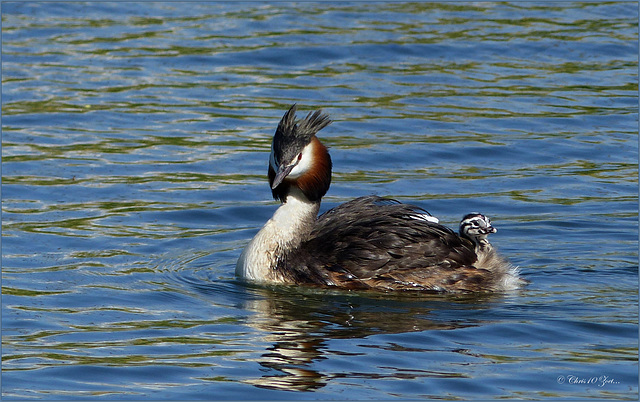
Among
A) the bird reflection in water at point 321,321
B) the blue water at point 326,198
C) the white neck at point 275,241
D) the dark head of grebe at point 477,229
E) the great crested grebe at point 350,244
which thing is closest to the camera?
the bird reflection in water at point 321,321

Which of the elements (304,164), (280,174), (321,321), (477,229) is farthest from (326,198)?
(321,321)

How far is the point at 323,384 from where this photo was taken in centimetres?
751

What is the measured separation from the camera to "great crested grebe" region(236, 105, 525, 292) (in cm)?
953

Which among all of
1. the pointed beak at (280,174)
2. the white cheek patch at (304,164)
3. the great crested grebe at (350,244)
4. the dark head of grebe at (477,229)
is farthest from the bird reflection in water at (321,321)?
the white cheek patch at (304,164)

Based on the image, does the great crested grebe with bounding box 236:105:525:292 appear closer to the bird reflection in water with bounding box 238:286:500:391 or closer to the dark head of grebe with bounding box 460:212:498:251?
the dark head of grebe with bounding box 460:212:498:251

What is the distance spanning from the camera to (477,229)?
383 inches

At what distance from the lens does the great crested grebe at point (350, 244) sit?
9531 mm

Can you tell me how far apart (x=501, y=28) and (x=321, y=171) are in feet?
28.7

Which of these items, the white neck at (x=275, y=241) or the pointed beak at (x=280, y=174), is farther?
the white neck at (x=275, y=241)

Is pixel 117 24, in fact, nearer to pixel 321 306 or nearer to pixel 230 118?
pixel 230 118

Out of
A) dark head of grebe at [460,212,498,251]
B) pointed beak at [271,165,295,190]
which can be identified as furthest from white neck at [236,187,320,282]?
dark head of grebe at [460,212,498,251]

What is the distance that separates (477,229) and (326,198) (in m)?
→ 2.83

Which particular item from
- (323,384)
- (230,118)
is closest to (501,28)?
(230,118)

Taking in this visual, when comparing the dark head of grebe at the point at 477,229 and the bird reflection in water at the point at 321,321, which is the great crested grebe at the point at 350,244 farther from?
the bird reflection in water at the point at 321,321
